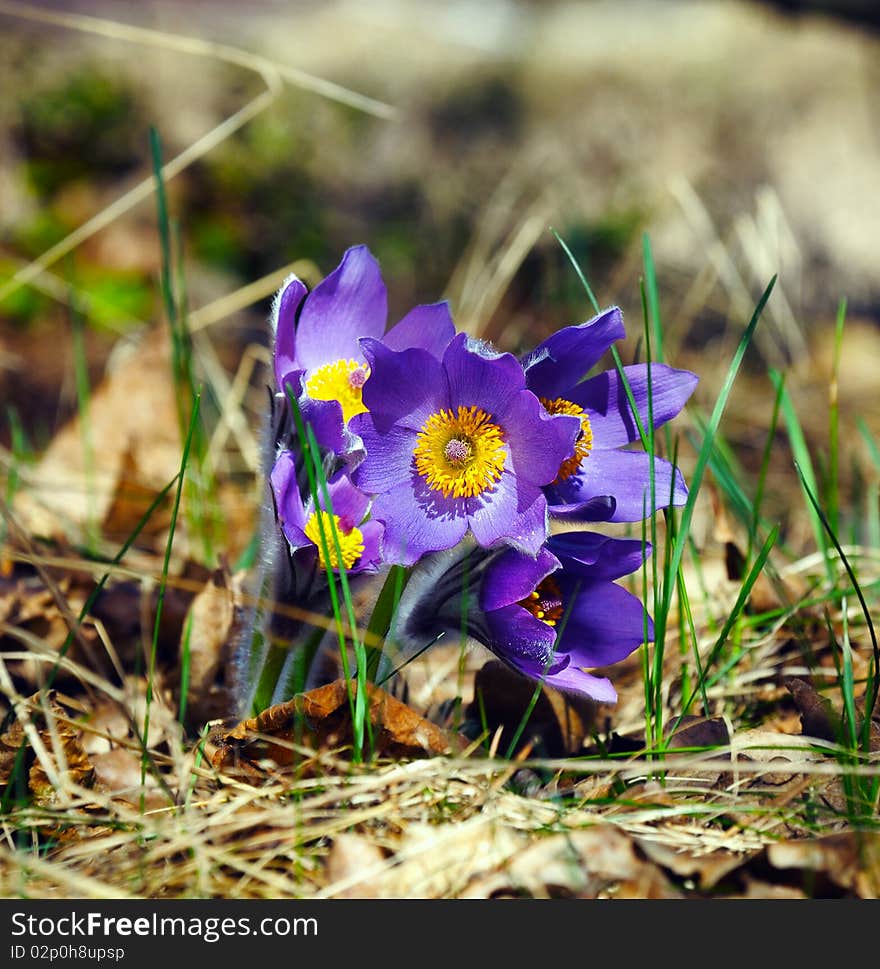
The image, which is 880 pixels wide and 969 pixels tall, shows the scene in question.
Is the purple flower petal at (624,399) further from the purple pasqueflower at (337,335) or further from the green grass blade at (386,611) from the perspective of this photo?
the green grass blade at (386,611)

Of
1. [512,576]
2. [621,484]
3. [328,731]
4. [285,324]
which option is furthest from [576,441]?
[328,731]

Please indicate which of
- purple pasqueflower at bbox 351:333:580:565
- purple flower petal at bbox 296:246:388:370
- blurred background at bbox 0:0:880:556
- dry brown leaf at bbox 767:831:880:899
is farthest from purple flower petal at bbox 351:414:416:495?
blurred background at bbox 0:0:880:556

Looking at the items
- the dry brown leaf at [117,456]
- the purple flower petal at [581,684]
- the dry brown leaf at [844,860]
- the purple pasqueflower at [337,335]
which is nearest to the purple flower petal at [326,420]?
the purple pasqueflower at [337,335]

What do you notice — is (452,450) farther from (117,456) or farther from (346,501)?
(117,456)

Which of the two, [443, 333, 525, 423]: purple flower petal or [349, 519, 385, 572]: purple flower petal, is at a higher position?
[443, 333, 525, 423]: purple flower petal

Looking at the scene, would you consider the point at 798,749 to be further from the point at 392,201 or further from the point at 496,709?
the point at 392,201

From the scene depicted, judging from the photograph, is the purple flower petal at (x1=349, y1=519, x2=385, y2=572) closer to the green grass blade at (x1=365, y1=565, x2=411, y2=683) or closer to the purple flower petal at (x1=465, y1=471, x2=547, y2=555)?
the green grass blade at (x1=365, y1=565, x2=411, y2=683)
